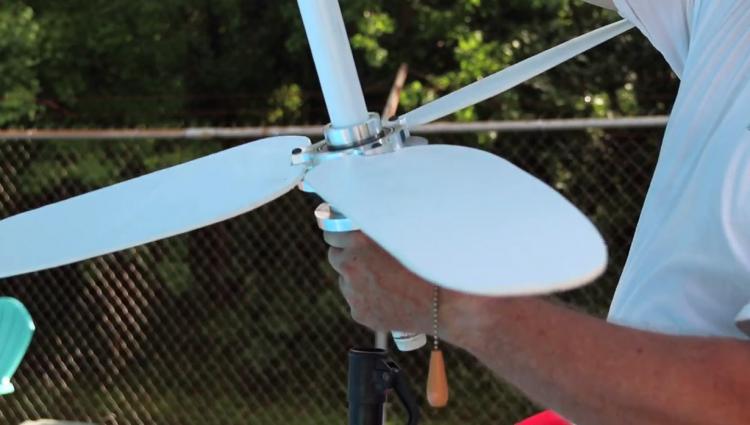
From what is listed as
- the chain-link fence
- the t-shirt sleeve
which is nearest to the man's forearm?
the t-shirt sleeve

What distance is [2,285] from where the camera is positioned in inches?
196

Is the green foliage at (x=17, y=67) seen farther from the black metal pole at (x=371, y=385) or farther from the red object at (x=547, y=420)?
the black metal pole at (x=371, y=385)

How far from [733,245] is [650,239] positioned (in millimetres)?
146

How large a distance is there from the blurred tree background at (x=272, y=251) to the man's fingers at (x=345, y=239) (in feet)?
11.6

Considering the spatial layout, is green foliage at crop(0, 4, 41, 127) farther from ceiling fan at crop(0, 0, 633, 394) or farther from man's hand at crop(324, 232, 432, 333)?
man's hand at crop(324, 232, 432, 333)

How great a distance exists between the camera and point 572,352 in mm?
953

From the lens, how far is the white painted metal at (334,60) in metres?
1.03

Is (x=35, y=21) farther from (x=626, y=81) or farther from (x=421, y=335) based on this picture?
(x=421, y=335)

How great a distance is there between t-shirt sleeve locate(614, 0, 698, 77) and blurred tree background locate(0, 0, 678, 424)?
3080 mm

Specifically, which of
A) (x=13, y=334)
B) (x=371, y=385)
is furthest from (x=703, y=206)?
(x=13, y=334)

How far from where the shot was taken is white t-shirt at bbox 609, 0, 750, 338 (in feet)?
3.27

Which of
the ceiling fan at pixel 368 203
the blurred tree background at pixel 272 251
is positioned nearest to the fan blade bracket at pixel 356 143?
the ceiling fan at pixel 368 203

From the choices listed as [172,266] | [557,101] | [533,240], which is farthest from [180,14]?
[533,240]

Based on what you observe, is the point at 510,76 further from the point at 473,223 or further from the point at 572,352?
the point at 473,223
